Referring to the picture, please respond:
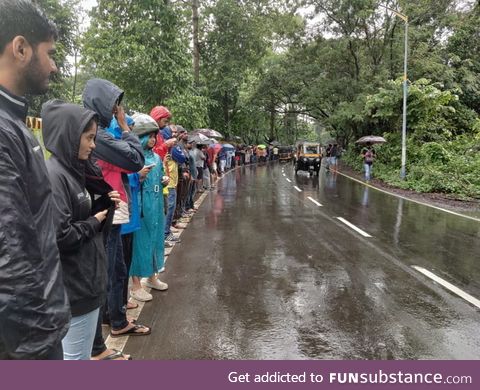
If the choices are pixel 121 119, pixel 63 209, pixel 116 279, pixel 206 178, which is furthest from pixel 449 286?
pixel 206 178

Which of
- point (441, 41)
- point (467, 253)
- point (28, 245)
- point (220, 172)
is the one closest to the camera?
point (28, 245)

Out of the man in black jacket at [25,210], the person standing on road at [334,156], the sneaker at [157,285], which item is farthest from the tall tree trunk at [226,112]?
the man in black jacket at [25,210]

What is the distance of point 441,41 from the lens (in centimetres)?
2811

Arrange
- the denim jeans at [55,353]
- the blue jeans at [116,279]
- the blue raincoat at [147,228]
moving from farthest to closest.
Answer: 1. the blue raincoat at [147,228]
2. the blue jeans at [116,279]
3. the denim jeans at [55,353]

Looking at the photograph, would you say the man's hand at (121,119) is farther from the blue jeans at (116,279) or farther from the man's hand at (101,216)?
the man's hand at (101,216)

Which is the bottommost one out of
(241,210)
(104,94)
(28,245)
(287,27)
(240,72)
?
(241,210)

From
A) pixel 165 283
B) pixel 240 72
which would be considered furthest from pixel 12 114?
pixel 240 72

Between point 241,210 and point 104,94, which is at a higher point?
point 104,94

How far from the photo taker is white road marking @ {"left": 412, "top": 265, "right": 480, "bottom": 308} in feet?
16.2

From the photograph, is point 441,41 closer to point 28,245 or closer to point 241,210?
point 241,210

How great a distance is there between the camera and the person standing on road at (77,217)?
2287 mm

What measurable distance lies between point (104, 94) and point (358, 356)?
2906mm

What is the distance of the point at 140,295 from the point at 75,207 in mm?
2738

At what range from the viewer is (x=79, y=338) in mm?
2408
